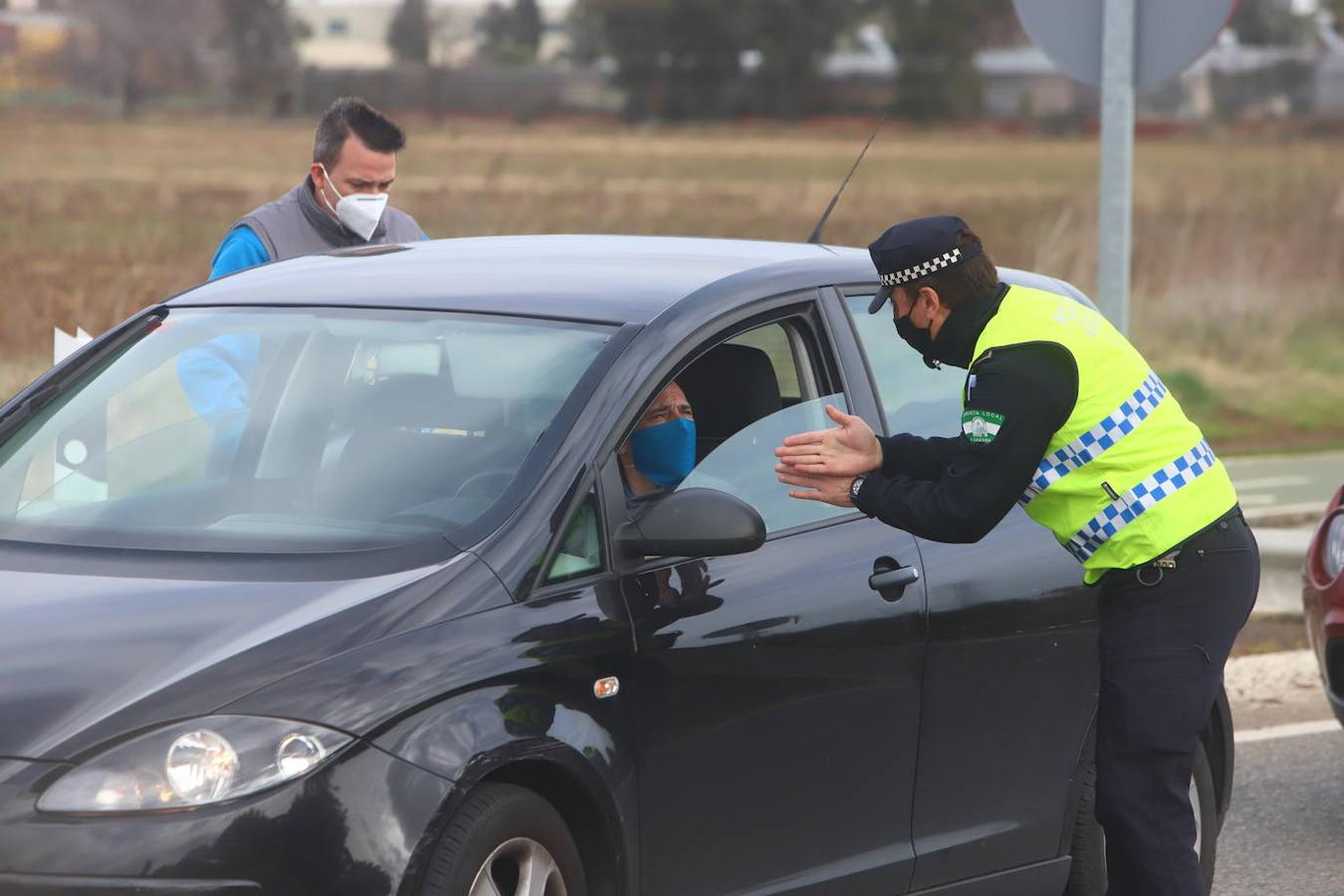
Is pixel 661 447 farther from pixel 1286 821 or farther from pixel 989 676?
pixel 1286 821

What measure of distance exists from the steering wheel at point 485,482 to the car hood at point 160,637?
0.25 metres

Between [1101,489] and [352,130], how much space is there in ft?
10.2

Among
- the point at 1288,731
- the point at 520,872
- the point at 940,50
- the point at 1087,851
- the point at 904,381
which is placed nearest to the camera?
the point at 520,872

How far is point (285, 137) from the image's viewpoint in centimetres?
4462

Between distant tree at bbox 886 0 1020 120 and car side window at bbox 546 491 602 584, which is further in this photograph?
distant tree at bbox 886 0 1020 120

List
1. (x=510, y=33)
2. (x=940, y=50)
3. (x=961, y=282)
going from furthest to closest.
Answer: (x=940, y=50) → (x=510, y=33) → (x=961, y=282)

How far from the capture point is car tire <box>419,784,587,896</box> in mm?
3773

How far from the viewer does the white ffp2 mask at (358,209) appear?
22.4 ft

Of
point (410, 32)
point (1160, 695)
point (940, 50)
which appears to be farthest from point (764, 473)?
point (940, 50)

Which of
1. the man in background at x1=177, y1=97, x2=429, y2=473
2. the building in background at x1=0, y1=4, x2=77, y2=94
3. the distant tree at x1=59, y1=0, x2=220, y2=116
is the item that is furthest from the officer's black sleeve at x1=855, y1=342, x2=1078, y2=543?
the distant tree at x1=59, y1=0, x2=220, y2=116

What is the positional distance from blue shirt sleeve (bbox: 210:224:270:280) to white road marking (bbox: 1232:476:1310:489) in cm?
969

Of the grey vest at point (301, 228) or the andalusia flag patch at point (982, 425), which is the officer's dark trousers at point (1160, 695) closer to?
the andalusia flag patch at point (982, 425)

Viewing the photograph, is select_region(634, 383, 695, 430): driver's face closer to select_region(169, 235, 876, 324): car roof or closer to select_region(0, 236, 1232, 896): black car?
select_region(0, 236, 1232, 896): black car

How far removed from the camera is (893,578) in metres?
4.86
